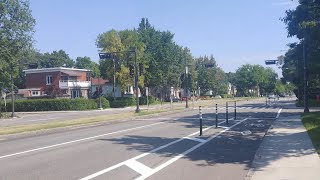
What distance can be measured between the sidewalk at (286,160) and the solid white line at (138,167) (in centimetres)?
239

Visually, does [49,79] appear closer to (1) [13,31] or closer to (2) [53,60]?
(1) [13,31]

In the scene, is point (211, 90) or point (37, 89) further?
point (211, 90)

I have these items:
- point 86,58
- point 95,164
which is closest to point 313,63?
point 95,164

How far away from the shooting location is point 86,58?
17800 cm

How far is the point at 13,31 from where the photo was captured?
52969 mm

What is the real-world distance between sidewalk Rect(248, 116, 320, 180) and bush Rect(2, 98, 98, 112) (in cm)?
5264

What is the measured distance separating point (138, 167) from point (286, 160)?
3.80 m

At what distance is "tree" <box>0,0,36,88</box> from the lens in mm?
51688

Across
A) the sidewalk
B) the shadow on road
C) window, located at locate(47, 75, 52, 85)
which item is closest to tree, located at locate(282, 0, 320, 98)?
the shadow on road

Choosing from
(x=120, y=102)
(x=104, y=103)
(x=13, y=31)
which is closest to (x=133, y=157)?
(x=13, y=31)

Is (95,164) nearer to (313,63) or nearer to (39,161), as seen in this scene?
(39,161)

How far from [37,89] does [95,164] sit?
83.7 metres

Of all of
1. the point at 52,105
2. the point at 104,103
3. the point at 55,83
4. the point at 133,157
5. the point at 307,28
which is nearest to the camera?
the point at 133,157

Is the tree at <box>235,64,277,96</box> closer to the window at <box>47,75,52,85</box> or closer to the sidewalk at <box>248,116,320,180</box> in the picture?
the window at <box>47,75,52,85</box>
